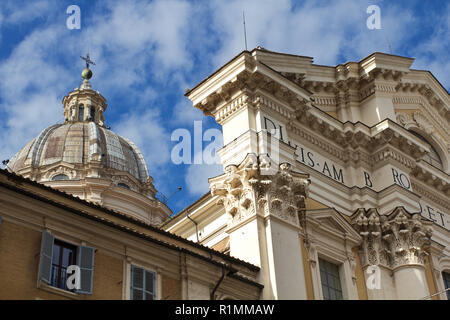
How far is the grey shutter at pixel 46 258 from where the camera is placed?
14.2m

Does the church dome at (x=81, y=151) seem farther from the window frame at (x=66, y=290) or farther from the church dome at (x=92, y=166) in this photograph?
the window frame at (x=66, y=290)

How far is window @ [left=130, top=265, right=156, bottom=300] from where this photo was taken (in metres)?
15.8

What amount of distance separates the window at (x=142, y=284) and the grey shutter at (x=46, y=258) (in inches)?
78.9

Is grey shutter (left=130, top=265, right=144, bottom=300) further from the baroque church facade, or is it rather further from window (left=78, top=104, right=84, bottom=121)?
window (left=78, top=104, right=84, bottom=121)

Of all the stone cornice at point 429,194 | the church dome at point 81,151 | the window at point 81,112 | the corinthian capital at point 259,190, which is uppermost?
the window at point 81,112

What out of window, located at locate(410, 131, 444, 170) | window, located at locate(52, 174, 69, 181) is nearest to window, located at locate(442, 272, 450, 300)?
window, located at locate(410, 131, 444, 170)

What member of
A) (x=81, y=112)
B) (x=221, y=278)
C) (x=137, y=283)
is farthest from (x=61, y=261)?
(x=81, y=112)

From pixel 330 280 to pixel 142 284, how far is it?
23.0ft

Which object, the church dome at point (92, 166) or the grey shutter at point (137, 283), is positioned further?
the church dome at point (92, 166)

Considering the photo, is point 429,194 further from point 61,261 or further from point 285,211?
point 61,261

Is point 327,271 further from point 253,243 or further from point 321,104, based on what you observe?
point 321,104

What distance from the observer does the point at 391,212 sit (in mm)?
23062

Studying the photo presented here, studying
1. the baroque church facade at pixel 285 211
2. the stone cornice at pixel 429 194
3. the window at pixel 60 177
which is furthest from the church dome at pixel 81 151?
the stone cornice at pixel 429 194
